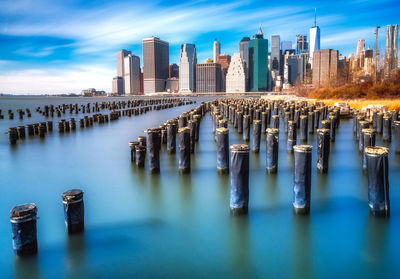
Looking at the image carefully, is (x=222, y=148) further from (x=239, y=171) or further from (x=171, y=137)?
(x=171, y=137)

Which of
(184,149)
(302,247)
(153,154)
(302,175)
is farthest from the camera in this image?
(153,154)

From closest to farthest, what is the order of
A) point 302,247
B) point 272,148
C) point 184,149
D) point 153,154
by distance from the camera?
point 302,247 → point 272,148 → point 184,149 → point 153,154

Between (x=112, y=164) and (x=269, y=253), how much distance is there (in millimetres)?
8927

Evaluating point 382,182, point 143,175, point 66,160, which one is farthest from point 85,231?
point 66,160

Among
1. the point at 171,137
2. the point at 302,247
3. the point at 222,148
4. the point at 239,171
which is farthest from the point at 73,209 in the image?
the point at 171,137

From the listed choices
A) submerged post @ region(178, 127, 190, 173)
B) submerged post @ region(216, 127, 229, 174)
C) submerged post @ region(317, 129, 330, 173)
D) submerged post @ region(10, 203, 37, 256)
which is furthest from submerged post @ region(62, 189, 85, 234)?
submerged post @ region(317, 129, 330, 173)

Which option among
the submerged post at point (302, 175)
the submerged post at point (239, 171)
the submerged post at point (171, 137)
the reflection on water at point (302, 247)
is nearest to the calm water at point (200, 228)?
the reflection on water at point (302, 247)

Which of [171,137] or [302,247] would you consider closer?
[302,247]

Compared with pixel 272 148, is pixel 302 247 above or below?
below

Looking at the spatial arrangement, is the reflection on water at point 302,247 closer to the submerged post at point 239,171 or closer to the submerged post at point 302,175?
the submerged post at point 302,175

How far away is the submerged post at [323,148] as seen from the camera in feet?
34.4

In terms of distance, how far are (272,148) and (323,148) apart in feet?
5.36

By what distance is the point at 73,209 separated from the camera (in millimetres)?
6531

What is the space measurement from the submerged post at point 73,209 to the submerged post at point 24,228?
2.28 feet
